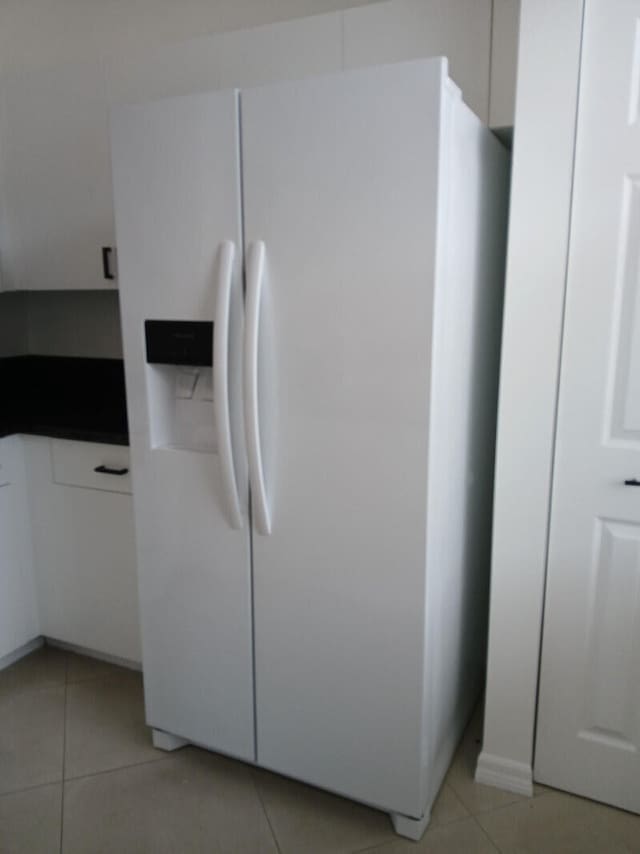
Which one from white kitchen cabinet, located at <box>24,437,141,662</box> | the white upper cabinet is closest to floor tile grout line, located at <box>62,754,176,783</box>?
white kitchen cabinet, located at <box>24,437,141,662</box>

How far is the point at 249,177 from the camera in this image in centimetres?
152

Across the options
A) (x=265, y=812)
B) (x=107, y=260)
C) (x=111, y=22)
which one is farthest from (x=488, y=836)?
(x=111, y=22)

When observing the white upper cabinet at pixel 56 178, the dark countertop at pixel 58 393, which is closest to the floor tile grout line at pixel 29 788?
the dark countertop at pixel 58 393

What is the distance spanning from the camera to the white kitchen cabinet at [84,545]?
227 cm

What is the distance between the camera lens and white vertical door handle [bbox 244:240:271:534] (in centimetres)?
152

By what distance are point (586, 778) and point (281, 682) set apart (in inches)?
34.8

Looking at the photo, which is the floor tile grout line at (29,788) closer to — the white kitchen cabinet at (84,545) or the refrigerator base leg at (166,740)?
the refrigerator base leg at (166,740)

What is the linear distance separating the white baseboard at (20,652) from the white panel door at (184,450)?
83 centimetres

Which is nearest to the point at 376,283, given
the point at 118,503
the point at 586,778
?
the point at 118,503

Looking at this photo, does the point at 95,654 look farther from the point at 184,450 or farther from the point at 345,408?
the point at 345,408

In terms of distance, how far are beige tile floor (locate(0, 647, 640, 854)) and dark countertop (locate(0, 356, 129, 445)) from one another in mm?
1028

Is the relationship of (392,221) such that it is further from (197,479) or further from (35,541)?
(35,541)

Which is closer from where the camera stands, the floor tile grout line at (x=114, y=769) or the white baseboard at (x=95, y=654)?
the floor tile grout line at (x=114, y=769)

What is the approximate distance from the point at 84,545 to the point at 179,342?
1057mm
